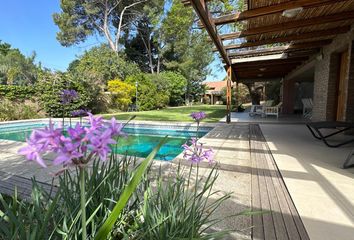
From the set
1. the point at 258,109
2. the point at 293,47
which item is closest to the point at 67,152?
the point at 293,47

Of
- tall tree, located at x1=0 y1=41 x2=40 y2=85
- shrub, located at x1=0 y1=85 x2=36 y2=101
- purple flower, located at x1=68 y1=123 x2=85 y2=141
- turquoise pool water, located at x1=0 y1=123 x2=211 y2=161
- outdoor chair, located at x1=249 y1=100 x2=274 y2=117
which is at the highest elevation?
tall tree, located at x1=0 y1=41 x2=40 y2=85

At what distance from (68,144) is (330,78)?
29.3 feet

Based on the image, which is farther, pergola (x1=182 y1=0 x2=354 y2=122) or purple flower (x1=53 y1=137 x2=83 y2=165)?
pergola (x1=182 y1=0 x2=354 y2=122)

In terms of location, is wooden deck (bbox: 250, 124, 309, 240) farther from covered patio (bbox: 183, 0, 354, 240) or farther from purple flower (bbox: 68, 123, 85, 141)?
purple flower (bbox: 68, 123, 85, 141)

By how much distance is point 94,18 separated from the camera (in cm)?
2338

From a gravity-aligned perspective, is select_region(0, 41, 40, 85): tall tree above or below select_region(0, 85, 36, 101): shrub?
above

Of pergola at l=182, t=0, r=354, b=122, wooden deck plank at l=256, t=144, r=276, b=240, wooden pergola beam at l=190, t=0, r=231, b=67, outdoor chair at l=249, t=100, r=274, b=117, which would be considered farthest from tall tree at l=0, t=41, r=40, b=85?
wooden deck plank at l=256, t=144, r=276, b=240

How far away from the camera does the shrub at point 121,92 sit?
56.1ft

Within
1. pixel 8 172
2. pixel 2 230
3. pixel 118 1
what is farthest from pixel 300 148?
pixel 118 1

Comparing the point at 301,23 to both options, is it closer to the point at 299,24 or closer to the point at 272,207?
the point at 299,24

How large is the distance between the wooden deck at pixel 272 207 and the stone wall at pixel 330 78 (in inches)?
174

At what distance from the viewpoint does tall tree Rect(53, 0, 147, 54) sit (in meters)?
21.7

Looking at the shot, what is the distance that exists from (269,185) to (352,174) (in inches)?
55.3

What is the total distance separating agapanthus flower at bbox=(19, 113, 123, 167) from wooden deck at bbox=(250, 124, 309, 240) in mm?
1695
